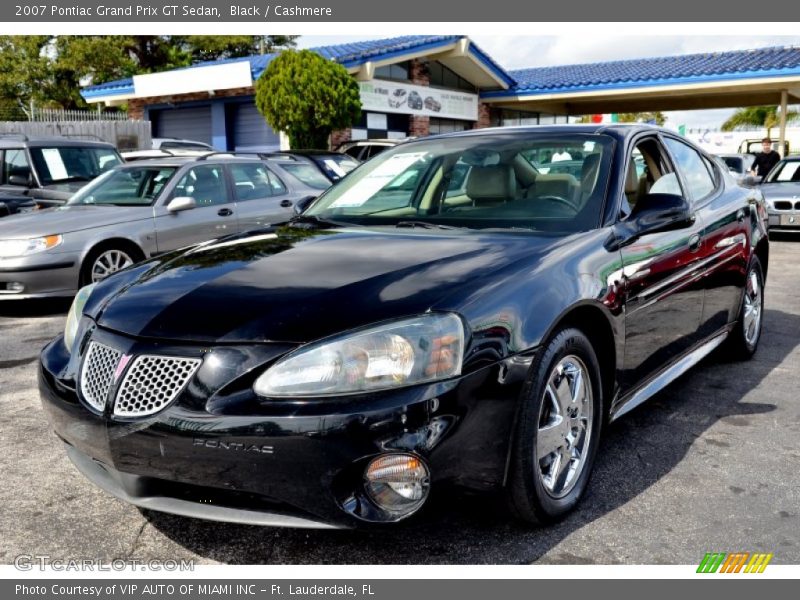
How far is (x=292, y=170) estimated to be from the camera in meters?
9.78

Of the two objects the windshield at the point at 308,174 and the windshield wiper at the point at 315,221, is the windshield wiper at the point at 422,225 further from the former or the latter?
the windshield at the point at 308,174

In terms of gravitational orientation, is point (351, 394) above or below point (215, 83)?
below

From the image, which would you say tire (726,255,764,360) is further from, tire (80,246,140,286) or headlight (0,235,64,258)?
headlight (0,235,64,258)

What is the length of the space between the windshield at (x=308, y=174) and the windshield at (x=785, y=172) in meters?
8.34

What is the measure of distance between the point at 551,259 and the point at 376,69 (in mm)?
20422

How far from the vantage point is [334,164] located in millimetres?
11188

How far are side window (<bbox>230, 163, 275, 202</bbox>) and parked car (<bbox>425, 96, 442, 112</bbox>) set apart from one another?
1590 centimetres

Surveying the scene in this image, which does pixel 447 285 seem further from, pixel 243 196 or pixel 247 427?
pixel 243 196

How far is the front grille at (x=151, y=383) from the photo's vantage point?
→ 8.00ft


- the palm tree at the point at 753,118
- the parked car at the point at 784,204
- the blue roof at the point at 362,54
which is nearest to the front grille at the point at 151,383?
the parked car at the point at 784,204

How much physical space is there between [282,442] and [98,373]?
29.1 inches

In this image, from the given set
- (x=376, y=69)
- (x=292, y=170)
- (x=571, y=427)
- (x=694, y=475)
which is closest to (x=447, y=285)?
(x=571, y=427)

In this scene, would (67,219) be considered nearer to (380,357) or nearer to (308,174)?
(308,174)

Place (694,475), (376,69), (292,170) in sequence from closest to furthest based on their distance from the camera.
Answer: (694,475), (292,170), (376,69)
